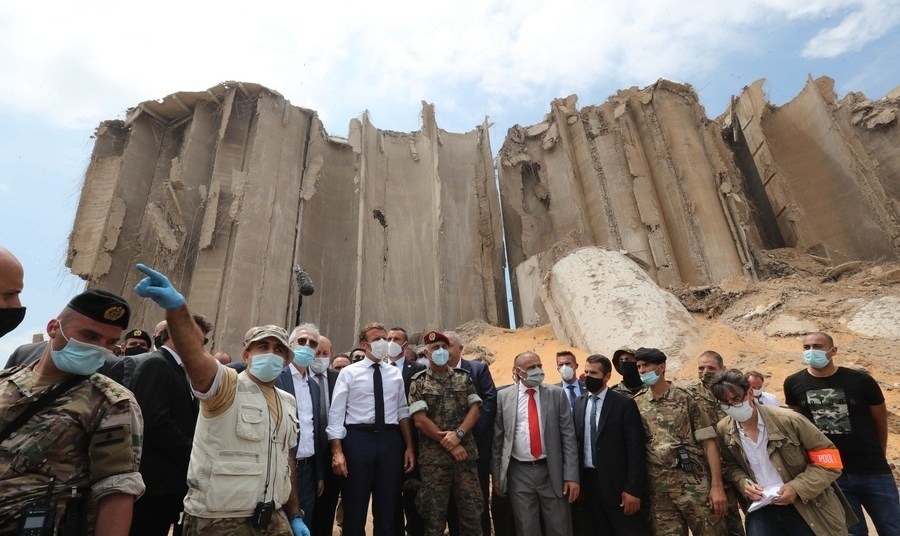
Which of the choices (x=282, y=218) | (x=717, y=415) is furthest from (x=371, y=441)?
(x=282, y=218)

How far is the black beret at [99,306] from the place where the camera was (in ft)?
6.21

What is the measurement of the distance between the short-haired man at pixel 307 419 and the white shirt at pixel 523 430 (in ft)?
5.60

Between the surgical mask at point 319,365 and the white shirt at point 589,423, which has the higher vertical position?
the surgical mask at point 319,365

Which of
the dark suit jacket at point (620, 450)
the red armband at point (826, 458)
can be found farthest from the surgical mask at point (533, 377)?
the red armband at point (826, 458)

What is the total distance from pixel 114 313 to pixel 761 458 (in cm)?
397

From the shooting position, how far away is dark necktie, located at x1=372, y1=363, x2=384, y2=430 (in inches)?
Answer: 162

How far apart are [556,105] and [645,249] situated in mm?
7969

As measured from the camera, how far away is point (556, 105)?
21359 millimetres

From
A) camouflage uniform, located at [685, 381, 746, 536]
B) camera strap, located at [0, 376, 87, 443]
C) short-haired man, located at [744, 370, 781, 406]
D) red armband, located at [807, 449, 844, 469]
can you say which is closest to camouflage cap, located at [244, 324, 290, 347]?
camera strap, located at [0, 376, 87, 443]

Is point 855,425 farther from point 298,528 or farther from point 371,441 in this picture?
point 298,528

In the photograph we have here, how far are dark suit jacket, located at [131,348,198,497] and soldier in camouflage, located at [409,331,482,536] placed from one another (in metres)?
1.75

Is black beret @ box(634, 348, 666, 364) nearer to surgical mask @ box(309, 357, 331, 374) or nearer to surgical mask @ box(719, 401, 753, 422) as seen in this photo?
surgical mask @ box(719, 401, 753, 422)

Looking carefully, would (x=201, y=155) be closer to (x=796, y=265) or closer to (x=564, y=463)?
(x=564, y=463)

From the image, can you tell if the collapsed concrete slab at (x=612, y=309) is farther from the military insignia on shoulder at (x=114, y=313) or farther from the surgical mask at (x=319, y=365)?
the military insignia on shoulder at (x=114, y=313)
